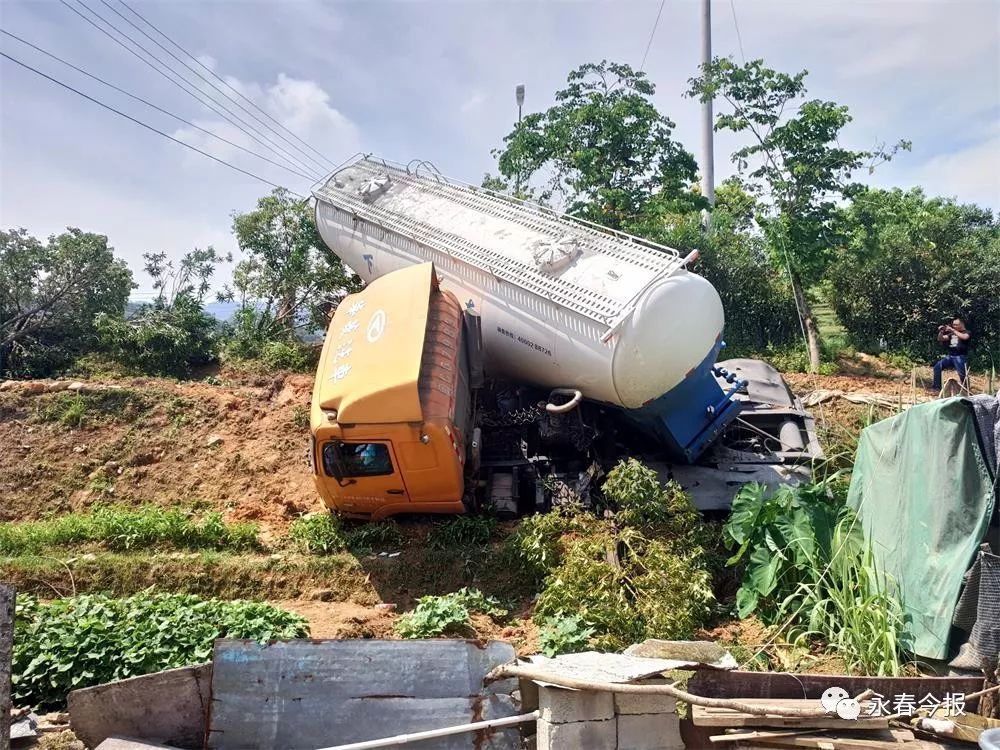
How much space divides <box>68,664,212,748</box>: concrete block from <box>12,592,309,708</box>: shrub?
2.25 ft

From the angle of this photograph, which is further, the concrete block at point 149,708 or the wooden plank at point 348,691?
the concrete block at point 149,708

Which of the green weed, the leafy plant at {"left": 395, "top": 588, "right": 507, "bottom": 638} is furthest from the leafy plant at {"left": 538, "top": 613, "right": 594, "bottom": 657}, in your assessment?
the green weed

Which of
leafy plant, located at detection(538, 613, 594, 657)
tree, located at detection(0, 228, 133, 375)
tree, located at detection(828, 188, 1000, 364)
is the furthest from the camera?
tree, located at detection(828, 188, 1000, 364)

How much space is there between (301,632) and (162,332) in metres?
9.83

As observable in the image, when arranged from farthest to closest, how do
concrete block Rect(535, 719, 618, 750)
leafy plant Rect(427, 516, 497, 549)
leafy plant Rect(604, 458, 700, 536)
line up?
1. leafy plant Rect(427, 516, 497, 549)
2. leafy plant Rect(604, 458, 700, 536)
3. concrete block Rect(535, 719, 618, 750)

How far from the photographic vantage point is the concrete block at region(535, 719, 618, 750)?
12.8 ft

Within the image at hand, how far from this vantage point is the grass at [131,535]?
8266 mm

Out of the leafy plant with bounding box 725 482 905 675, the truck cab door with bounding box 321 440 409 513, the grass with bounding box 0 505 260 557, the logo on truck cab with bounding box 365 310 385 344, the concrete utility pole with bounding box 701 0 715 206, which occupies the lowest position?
the leafy plant with bounding box 725 482 905 675

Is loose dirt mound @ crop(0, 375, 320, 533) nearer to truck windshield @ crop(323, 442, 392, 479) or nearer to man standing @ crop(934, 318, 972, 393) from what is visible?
truck windshield @ crop(323, 442, 392, 479)

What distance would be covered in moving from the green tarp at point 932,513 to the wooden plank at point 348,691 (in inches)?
114

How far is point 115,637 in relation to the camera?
548 cm

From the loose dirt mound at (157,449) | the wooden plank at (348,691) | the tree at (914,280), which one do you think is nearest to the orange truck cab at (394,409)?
the loose dirt mound at (157,449)

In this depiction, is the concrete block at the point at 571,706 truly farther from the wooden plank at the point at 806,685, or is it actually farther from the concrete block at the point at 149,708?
the concrete block at the point at 149,708

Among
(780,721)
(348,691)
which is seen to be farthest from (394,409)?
(780,721)
